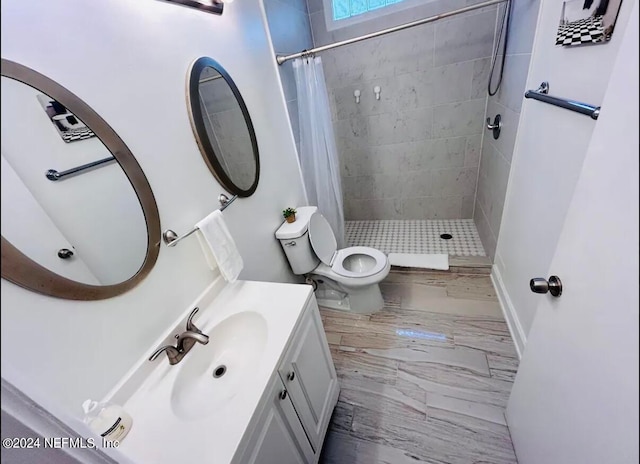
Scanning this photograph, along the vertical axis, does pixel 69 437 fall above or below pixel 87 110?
below

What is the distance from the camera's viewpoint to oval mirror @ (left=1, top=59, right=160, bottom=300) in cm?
56

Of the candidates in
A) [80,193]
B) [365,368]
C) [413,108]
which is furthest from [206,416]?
[413,108]

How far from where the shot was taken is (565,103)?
95cm

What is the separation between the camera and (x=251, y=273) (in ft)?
4.87

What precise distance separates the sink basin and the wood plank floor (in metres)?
0.75

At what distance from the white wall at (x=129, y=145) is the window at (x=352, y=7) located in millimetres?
997

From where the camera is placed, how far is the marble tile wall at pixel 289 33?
1.71 meters

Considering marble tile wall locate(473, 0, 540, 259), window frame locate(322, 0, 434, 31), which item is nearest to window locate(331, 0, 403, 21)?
window frame locate(322, 0, 434, 31)

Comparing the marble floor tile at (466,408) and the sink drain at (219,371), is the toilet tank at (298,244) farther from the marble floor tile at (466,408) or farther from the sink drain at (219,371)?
the marble floor tile at (466,408)

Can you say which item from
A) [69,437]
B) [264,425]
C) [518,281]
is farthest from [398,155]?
[69,437]

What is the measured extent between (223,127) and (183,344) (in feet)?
3.28

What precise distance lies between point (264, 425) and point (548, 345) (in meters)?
0.91

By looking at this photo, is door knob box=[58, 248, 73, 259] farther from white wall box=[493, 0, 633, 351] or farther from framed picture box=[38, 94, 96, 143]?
white wall box=[493, 0, 633, 351]

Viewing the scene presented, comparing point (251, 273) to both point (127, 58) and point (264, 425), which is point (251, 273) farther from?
point (127, 58)
